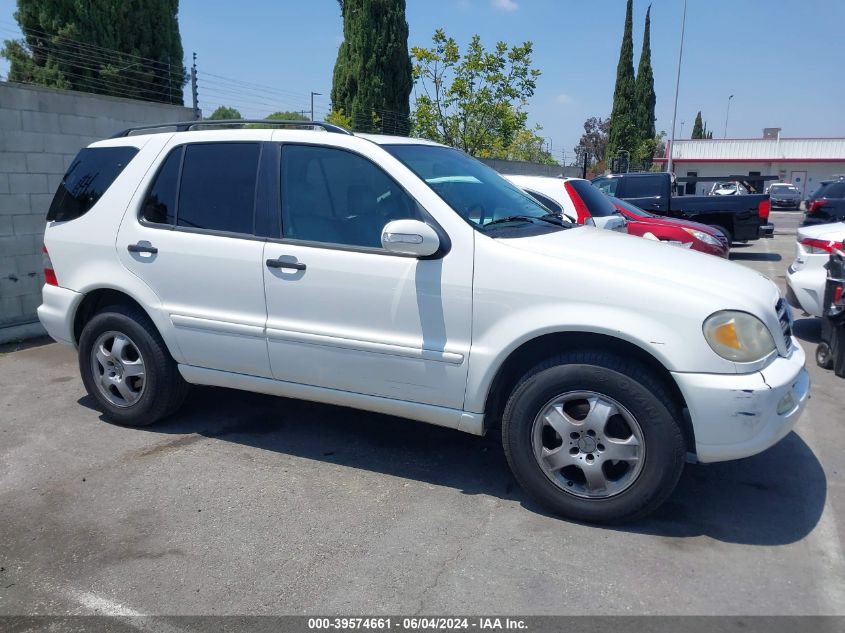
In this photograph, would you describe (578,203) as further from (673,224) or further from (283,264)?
(283,264)

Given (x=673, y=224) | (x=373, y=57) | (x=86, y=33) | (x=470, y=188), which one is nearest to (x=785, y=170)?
(x=373, y=57)

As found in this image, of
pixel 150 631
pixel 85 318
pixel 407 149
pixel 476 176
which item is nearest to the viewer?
pixel 150 631

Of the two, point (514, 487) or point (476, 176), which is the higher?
point (476, 176)

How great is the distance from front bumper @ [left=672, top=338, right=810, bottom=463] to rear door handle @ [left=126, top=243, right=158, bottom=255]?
317 cm

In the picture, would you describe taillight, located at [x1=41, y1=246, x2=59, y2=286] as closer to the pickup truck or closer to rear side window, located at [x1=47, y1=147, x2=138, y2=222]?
rear side window, located at [x1=47, y1=147, x2=138, y2=222]

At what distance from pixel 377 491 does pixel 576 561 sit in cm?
118

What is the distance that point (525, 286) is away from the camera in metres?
3.52

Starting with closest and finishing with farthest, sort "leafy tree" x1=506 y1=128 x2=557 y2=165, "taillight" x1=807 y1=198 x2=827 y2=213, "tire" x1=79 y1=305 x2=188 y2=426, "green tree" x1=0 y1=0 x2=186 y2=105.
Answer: "tire" x1=79 y1=305 x2=188 y2=426
"green tree" x1=0 y1=0 x2=186 y2=105
"taillight" x1=807 y1=198 x2=827 y2=213
"leafy tree" x1=506 y1=128 x2=557 y2=165

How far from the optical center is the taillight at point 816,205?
15133 millimetres

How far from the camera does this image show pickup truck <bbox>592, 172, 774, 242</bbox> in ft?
47.2

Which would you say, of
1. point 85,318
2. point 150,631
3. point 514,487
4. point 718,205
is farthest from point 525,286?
point 718,205

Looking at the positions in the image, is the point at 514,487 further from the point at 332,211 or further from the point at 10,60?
the point at 10,60

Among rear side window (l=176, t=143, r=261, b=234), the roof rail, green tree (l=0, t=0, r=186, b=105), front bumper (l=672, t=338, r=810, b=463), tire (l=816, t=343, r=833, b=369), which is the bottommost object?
tire (l=816, t=343, r=833, b=369)

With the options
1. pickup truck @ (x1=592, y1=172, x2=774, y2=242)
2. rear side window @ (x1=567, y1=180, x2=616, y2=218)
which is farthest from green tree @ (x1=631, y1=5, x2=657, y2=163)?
rear side window @ (x1=567, y1=180, x2=616, y2=218)
